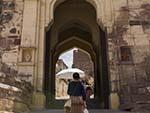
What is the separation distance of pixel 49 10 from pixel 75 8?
3744mm

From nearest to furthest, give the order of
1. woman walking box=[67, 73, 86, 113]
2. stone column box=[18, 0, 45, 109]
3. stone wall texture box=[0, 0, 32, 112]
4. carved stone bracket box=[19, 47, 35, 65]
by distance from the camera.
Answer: woman walking box=[67, 73, 86, 113]
stone wall texture box=[0, 0, 32, 112]
stone column box=[18, 0, 45, 109]
carved stone bracket box=[19, 47, 35, 65]

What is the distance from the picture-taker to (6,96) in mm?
6801

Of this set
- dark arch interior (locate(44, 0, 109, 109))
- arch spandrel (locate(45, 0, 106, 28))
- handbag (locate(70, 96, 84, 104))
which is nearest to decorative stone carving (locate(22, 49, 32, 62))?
arch spandrel (locate(45, 0, 106, 28))

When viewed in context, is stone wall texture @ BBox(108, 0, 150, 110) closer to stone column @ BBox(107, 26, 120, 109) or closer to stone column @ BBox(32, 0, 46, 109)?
stone column @ BBox(107, 26, 120, 109)

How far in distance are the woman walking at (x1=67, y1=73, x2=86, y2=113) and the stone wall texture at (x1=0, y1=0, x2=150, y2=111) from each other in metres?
2.32

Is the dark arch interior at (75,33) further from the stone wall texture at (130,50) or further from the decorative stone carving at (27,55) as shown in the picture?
the decorative stone carving at (27,55)

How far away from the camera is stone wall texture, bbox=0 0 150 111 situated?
8.60m

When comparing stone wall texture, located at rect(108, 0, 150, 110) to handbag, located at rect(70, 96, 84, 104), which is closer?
handbag, located at rect(70, 96, 84, 104)

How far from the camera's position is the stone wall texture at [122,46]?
860cm

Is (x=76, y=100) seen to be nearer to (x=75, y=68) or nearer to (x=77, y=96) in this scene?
(x=77, y=96)

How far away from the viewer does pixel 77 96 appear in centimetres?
595

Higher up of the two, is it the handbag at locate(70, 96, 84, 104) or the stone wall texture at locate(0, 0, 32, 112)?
the stone wall texture at locate(0, 0, 32, 112)

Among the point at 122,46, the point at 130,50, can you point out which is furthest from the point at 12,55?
the point at 130,50

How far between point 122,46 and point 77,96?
375cm
